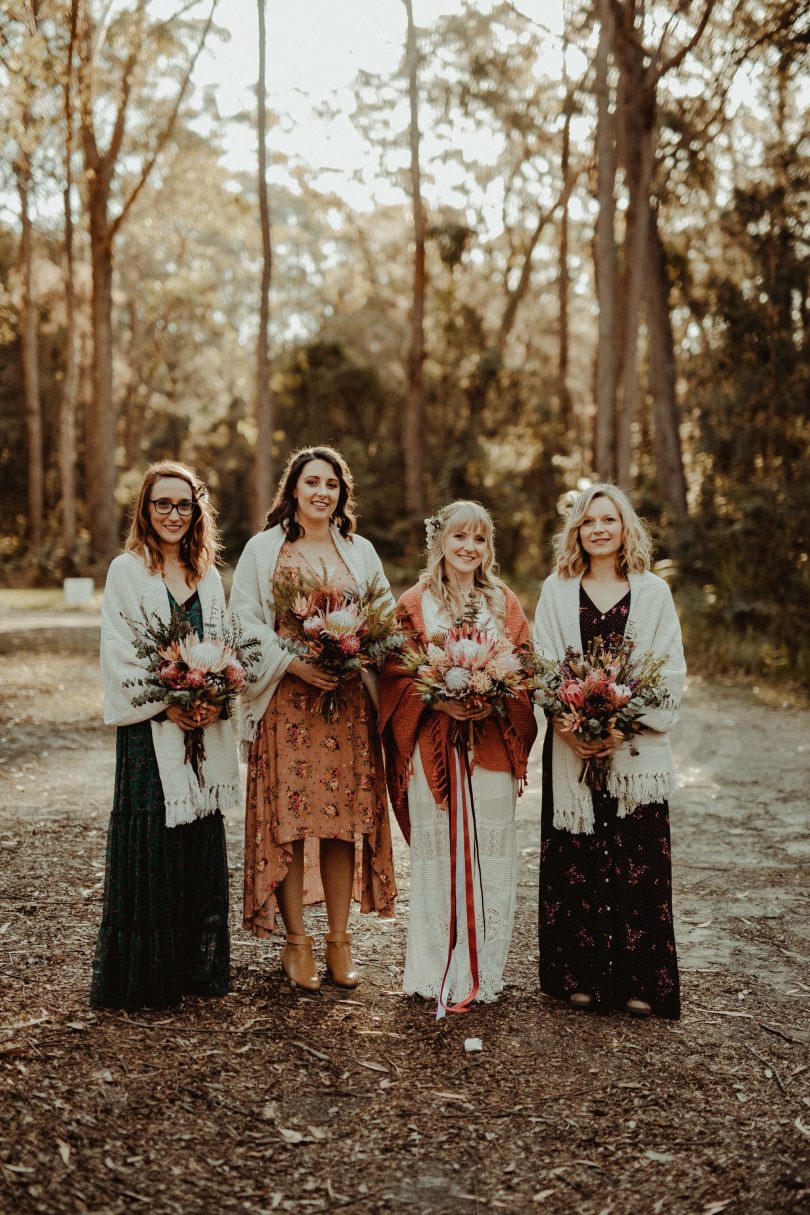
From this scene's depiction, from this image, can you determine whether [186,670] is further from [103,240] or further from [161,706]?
[103,240]

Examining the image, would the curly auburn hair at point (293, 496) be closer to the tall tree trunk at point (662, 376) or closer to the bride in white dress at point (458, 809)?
the bride in white dress at point (458, 809)

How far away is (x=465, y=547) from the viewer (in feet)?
15.7

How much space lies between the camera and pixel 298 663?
185 inches

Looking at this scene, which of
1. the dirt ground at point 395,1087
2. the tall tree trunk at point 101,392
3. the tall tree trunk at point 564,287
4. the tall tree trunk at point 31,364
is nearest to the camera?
the dirt ground at point 395,1087

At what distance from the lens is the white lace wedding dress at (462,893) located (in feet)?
15.5

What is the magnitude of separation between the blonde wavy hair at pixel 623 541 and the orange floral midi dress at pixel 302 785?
931mm

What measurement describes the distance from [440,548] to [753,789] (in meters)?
5.25

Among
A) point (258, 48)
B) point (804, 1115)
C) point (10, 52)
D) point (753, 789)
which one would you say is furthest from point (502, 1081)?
point (258, 48)

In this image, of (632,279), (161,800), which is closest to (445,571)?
(161,800)

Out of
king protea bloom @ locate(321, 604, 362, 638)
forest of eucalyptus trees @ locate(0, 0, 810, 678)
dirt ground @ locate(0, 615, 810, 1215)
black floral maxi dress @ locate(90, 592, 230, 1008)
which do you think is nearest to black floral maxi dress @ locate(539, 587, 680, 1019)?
dirt ground @ locate(0, 615, 810, 1215)

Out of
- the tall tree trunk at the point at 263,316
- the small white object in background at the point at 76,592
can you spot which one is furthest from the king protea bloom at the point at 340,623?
the small white object in background at the point at 76,592

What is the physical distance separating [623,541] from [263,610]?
60.8 inches

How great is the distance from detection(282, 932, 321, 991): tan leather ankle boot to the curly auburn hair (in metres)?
1.72

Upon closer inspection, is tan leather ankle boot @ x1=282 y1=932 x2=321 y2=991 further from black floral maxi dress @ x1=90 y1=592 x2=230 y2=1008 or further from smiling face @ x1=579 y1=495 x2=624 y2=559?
smiling face @ x1=579 y1=495 x2=624 y2=559
